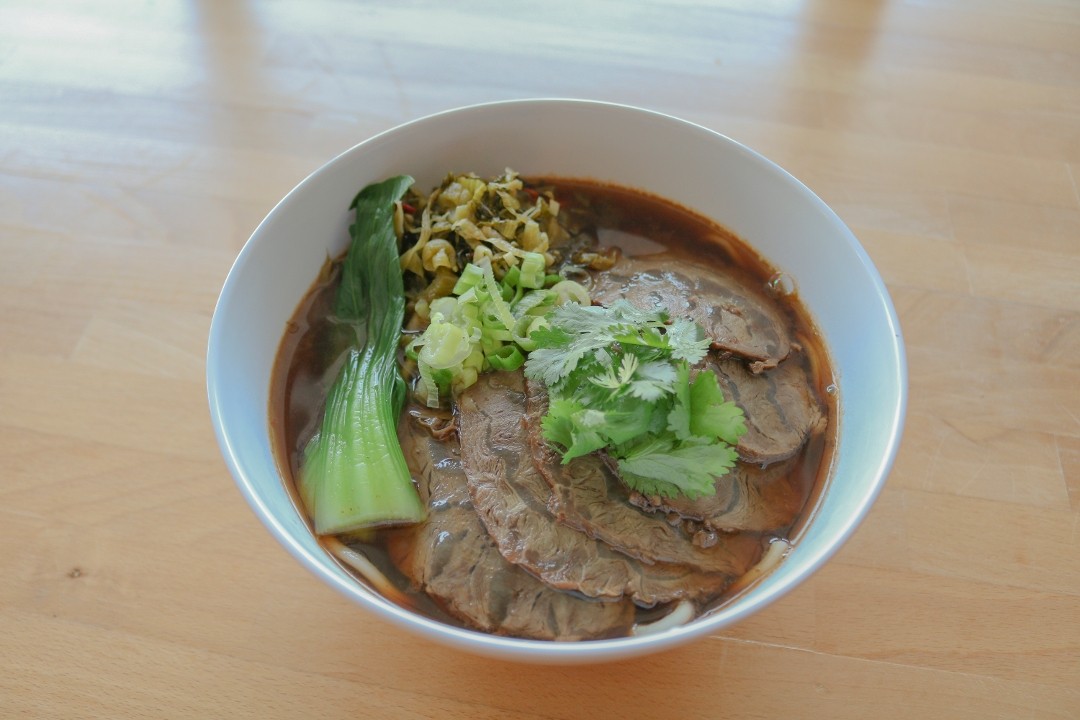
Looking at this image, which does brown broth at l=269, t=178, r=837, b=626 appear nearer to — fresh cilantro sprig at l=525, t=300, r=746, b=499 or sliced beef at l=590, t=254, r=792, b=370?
sliced beef at l=590, t=254, r=792, b=370

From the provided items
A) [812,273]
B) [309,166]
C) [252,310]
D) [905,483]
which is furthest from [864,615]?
[309,166]

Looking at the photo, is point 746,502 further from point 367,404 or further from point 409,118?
point 409,118

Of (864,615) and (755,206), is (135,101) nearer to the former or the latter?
(755,206)

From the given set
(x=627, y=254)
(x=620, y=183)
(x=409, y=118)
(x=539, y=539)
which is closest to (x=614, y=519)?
(x=539, y=539)

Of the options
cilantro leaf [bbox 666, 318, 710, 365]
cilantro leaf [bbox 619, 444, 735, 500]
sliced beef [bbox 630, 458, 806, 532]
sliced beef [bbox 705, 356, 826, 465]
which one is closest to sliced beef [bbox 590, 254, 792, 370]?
sliced beef [bbox 705, 356, 826, 465]

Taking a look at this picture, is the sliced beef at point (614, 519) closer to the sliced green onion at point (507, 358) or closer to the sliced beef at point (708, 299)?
the sliced green onion at point (507, 358)

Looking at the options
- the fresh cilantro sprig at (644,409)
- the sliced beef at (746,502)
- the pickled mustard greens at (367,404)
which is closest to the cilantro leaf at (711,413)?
the fresh cilantro sprig at (644,409)

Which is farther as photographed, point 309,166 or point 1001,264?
point 309,166
